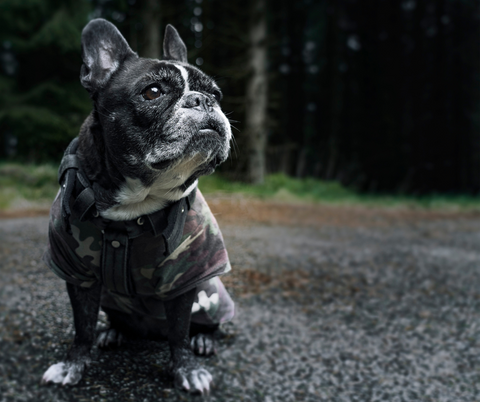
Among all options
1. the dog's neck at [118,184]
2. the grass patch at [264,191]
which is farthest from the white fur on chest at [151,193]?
the grass patch at [264,191]

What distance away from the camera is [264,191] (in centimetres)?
1021

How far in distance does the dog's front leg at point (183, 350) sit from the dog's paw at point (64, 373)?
452 millimetres

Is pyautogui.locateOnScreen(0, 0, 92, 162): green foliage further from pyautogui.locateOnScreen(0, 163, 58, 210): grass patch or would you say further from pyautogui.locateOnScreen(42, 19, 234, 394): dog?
pyautogui.locateOnScreen(42, 19, 234, 394): dog

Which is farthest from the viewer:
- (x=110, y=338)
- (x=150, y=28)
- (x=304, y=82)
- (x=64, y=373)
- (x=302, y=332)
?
(x=304, y=82)

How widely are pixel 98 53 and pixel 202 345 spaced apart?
1631 millimetres

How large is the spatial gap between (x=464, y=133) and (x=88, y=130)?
14120 mm

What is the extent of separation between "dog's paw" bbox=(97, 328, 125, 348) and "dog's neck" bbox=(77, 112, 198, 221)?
3.01ft

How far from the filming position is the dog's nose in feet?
6.15

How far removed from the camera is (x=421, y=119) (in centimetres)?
1350

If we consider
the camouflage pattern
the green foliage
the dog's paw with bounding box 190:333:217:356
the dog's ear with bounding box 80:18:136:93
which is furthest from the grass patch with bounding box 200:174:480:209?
the dog's ear with bounding box 80:18:136:93

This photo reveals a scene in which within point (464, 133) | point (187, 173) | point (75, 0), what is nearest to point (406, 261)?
point (187, 173)

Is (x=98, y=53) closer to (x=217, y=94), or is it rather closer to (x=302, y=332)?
(x=217, y=94)

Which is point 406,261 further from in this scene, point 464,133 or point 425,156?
point 464,133

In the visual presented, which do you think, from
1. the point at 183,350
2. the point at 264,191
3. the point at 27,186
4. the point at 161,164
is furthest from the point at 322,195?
the point at 161,164
